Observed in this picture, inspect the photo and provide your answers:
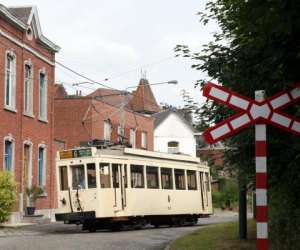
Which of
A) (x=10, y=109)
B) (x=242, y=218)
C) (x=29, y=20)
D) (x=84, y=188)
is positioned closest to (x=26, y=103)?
(x=10, y=109)

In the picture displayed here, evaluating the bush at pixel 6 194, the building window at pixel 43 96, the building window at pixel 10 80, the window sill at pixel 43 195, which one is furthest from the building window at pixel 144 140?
the bush at pixel 6 194

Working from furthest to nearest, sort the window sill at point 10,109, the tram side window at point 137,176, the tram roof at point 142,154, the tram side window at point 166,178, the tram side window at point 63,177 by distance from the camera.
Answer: the window sill at point 10,109 < the tram side window at point 166,178 < the tram side window at point 137,176 < the tram side window at point 63,177 < the tram roof at point 142,154

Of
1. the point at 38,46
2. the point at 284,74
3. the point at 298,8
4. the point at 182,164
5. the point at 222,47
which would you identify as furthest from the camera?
the point at 38,46

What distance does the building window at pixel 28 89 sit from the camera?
32812 millimetres

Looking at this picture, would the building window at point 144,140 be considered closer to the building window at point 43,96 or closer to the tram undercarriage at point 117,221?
the building window at point 43,96

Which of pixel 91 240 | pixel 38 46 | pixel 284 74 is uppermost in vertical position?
pixel 38 46

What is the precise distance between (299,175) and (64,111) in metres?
39.3

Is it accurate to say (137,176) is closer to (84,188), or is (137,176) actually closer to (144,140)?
(84,188)

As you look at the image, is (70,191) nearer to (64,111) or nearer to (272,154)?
(272,154)

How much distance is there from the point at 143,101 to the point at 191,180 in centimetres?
4494

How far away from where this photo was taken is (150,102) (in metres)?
77.1

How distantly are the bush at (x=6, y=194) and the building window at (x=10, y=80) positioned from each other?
15.3 feet

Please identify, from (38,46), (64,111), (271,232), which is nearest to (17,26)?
Result: (38,46)

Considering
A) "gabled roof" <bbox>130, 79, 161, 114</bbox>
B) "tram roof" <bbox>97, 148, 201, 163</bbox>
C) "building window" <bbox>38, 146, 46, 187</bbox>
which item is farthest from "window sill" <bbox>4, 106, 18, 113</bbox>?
"gabled roof" <bbox>130, 79, 161, 114</bbox>
